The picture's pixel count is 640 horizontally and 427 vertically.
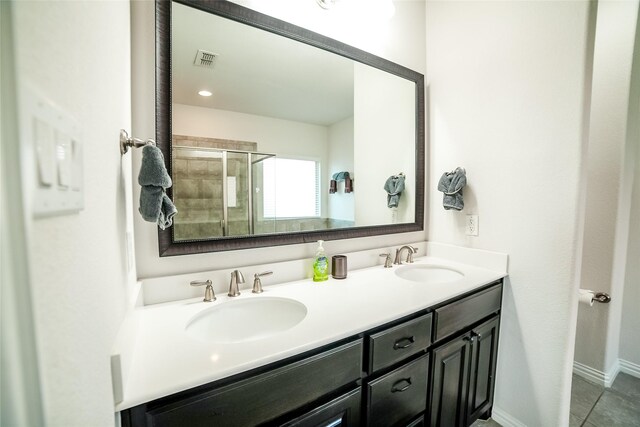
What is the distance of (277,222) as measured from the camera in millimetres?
1238

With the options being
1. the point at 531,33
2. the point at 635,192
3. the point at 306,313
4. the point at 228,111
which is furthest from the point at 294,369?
the point at 635,192

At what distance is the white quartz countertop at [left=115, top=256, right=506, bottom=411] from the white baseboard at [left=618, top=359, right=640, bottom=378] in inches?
56.3

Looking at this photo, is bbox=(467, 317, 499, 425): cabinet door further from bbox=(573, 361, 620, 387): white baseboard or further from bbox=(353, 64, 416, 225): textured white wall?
bbox=(573, 361, 620, 387): white baseboard

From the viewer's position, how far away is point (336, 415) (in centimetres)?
80

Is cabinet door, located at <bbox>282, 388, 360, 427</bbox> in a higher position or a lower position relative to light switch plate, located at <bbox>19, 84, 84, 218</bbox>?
lower

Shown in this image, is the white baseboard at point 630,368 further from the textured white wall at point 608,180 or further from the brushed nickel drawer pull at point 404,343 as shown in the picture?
the brushed nickel drawer pull at point 404,343

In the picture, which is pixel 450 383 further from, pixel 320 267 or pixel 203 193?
pixel 203 193

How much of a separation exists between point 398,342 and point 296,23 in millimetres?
1472

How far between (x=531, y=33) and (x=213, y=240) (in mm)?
1812

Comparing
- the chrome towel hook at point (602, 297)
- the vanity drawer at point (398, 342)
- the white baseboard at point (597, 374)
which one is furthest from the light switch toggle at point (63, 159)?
the white baseboard at point (597, 374)

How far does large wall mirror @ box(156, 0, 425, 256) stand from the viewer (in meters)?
1.02

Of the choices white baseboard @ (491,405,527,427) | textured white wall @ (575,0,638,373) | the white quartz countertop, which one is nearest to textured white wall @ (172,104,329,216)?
the white quartz countertop

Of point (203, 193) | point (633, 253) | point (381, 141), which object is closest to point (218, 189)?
point (203, 193)

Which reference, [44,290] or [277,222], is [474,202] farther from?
[44,290]
